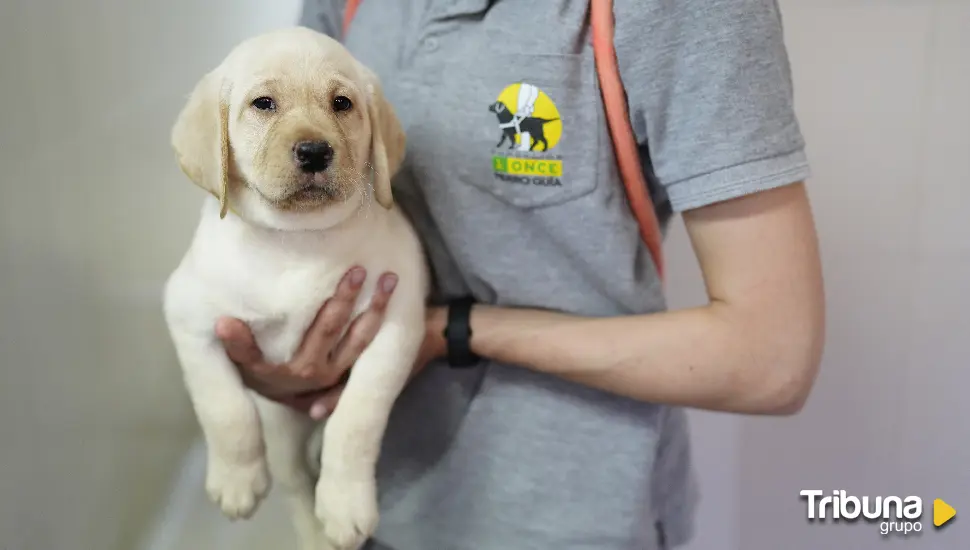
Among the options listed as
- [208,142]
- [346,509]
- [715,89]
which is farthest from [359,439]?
[715,89]

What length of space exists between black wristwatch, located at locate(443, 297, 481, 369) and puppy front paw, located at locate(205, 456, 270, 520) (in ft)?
0.72

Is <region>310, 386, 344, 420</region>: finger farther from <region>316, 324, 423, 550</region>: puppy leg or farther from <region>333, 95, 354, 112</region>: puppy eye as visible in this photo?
<region>333, 95, 354, 112</region>: puppy eye

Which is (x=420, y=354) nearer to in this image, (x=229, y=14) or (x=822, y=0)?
(x=229, y=14)

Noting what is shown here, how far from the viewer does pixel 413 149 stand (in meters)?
0.72

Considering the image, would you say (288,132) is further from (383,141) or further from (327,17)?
(327,17)

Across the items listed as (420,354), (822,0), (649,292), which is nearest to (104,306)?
(420,354)

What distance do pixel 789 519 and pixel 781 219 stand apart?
884 mm

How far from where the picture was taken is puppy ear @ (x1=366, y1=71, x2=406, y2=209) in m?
0.67

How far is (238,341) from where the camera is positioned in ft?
2.31

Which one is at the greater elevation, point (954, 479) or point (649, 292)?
point (649, 292)

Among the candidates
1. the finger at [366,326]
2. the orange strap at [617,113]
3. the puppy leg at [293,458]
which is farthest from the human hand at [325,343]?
the orange strap at [617,113]

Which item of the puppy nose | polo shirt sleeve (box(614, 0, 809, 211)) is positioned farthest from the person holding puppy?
the puppy nose

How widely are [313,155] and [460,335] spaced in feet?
0.78

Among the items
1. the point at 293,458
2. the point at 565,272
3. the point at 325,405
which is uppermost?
the point at 565,272
